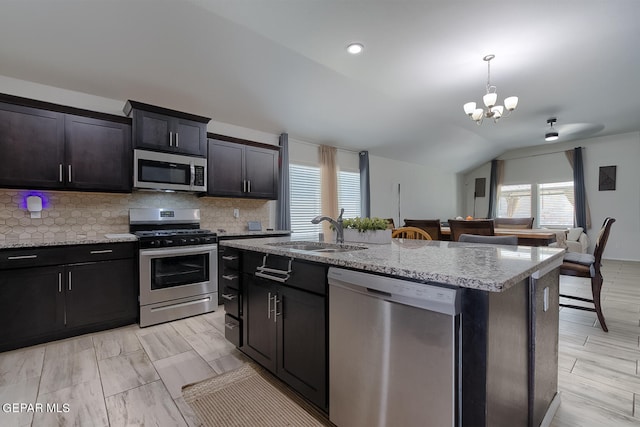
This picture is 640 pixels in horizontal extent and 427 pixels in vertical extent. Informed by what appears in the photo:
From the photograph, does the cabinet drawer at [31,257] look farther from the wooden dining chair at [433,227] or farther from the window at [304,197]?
the wooden dining chair at [433,227]

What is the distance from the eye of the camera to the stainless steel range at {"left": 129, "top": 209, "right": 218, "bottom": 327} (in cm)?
294

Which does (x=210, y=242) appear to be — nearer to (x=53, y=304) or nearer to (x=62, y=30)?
(x=53, y=304)

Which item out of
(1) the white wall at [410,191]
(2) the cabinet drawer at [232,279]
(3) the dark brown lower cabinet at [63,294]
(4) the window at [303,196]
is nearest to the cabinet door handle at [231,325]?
(2) the cabinet drawer at [232,279]

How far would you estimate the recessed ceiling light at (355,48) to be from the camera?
2980 mm

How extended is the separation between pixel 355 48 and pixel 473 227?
2.52m

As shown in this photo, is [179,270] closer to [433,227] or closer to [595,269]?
[433,227]

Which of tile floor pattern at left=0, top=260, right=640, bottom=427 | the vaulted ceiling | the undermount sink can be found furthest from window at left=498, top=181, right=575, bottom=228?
the undermount sink

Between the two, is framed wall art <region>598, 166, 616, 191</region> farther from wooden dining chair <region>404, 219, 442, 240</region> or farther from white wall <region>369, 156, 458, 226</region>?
wooden dining chair <region>404, 219, 442, 240</region>

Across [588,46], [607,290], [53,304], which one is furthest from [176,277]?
[607,290]

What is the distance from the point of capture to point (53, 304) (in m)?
2.54

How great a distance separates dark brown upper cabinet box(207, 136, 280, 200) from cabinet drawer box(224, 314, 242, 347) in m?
1.90

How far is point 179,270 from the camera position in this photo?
3178mm

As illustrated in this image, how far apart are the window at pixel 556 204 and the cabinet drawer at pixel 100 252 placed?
30.3ft

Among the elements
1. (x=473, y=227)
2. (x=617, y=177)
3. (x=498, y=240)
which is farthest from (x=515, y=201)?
(x=498, y=240)
